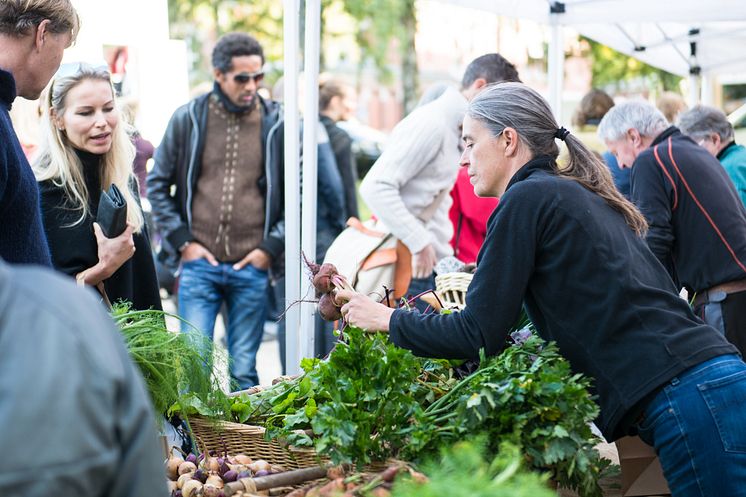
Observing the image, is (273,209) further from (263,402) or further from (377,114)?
(377,114)

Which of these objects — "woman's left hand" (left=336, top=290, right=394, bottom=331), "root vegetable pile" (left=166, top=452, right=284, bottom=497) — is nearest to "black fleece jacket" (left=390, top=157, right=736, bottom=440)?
"woman's left hand" (left=336, top=290, right=394, bottom=331)

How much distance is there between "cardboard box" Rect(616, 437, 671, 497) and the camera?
8.43 ft

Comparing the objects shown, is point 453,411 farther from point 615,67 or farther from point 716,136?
point 615,67

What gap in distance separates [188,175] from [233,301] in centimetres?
68

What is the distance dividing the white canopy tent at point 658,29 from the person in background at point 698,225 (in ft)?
3.44

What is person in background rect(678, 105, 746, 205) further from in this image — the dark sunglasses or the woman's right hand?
the woman's right hand

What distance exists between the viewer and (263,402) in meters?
2.51

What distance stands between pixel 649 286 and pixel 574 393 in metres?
0.41

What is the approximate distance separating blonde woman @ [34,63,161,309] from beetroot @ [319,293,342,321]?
0.81 metres

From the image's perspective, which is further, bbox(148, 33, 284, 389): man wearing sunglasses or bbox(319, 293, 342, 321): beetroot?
bbox(148, 33, 284, 389): man wearing sunglasses

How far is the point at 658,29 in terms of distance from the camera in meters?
6.65

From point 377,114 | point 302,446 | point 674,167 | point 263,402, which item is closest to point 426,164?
point 674,167

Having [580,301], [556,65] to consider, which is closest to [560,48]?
[556,65]

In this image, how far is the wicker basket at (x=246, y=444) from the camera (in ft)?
7.27
